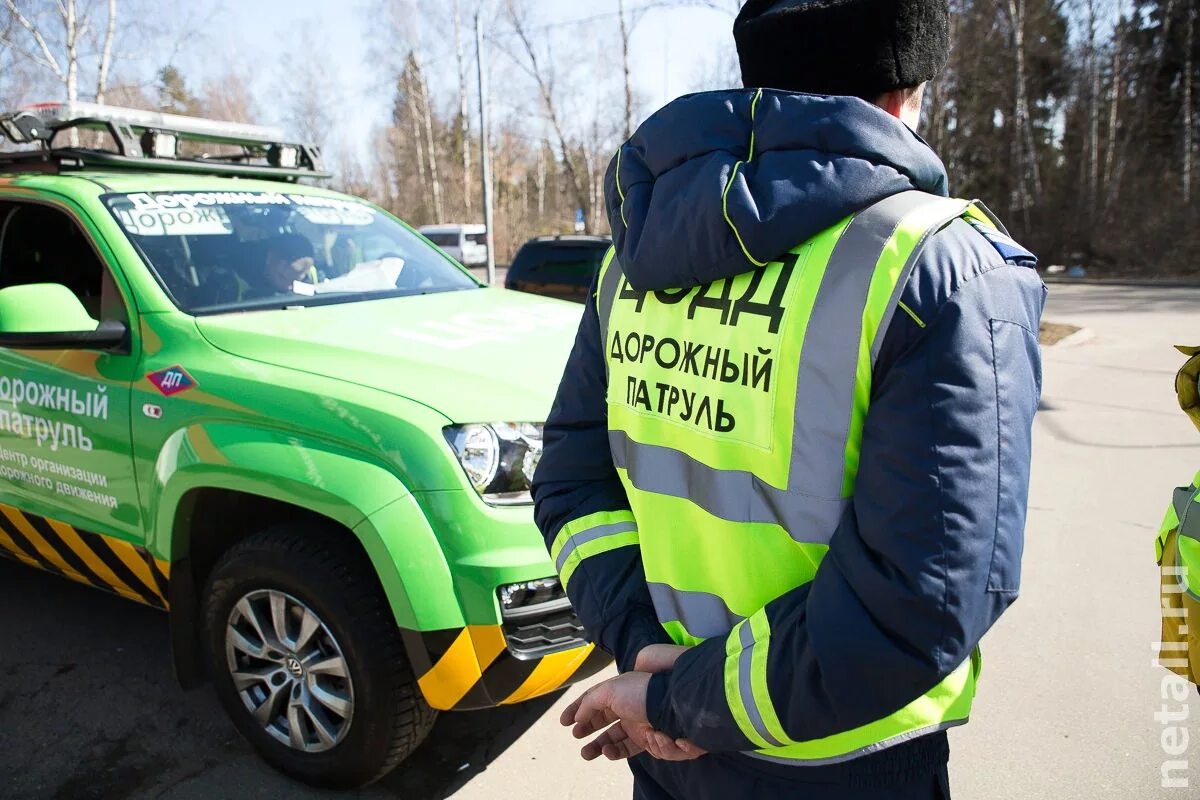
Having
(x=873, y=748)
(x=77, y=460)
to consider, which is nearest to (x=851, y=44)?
(x=873, y=748)

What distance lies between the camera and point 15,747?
9.45 feet

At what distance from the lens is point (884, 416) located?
39.0 inches

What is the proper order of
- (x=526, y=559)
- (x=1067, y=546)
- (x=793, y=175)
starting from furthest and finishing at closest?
(x=1067, y=546), (x=526, y=559), (x=793, y=175)

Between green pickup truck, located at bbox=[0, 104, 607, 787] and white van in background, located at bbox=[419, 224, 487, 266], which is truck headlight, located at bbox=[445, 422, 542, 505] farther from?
white van in background, located at bbox=[419, 224, 487, 266]

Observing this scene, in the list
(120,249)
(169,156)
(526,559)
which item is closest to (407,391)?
(526,559)

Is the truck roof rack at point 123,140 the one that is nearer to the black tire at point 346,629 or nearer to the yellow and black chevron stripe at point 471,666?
the black tire at point 346,629

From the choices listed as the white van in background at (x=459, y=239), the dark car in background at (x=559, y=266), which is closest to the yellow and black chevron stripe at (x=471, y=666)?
the dark car in background at (x=559, y=266)

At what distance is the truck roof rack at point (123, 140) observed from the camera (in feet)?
12.4

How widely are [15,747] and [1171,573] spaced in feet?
11.5

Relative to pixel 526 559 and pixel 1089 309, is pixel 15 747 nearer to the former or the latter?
pixel 526 559

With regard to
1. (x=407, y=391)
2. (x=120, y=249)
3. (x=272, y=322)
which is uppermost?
(x=120, y=249)

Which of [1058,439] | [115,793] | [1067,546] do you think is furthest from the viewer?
[1058,439]

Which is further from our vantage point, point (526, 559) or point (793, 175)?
point (526, 559)

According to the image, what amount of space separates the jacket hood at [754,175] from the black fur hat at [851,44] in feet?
0.21
